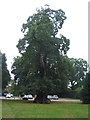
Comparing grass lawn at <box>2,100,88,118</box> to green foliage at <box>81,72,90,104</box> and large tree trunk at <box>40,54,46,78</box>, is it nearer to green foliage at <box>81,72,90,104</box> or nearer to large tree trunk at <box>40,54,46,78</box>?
green foliage at <box>81,72,90,104</box>

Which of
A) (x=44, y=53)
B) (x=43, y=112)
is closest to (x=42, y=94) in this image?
(x=44, y=53)

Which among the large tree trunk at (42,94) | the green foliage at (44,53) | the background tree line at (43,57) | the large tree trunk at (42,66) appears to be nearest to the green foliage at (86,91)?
the background tree line at (43,57)

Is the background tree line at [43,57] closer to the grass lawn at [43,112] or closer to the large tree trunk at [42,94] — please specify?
the large tree trunk at [42,94]

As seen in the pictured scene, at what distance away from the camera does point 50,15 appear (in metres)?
57.8

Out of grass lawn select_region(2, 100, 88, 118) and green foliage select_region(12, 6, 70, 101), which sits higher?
green foliage select_region(12, 6, 70, 101)

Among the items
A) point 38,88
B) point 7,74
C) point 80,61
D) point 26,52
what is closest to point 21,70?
point 26,52

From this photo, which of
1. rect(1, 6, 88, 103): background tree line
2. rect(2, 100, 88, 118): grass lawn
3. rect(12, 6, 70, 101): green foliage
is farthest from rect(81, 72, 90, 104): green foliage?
rect(2, 100, 88, 118): grass lawn

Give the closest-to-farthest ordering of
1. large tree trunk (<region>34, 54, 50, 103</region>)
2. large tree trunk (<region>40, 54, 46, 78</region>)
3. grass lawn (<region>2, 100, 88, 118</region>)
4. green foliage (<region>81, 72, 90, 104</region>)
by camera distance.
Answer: grass lawn (<region>2, 100, 88, 118</region>) < large tree trunk (<region>34, 54, 50, 103</region>) < green foliage (<region>81, 72, 90, 104</region>) < large tree trunk (<region>40, 54, 46, 78</region>)

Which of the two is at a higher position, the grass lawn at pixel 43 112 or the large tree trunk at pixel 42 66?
the large tree trunk at pixel 42 66

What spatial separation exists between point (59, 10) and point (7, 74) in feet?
65.6

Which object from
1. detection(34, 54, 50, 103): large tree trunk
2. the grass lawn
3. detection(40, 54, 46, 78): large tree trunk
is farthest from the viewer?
detection(40, 54, 46, 78): large tree trunk

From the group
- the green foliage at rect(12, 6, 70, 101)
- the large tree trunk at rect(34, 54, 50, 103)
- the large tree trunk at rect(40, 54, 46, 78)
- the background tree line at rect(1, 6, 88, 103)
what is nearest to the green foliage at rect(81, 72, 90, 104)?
the background tree line at rect(1, 6, 88, 103)

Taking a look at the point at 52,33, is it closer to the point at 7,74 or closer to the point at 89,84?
the point at 89,84

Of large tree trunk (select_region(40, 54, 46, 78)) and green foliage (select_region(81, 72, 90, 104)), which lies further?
large tree trunk (select_region(40, 54, 46, 78))
